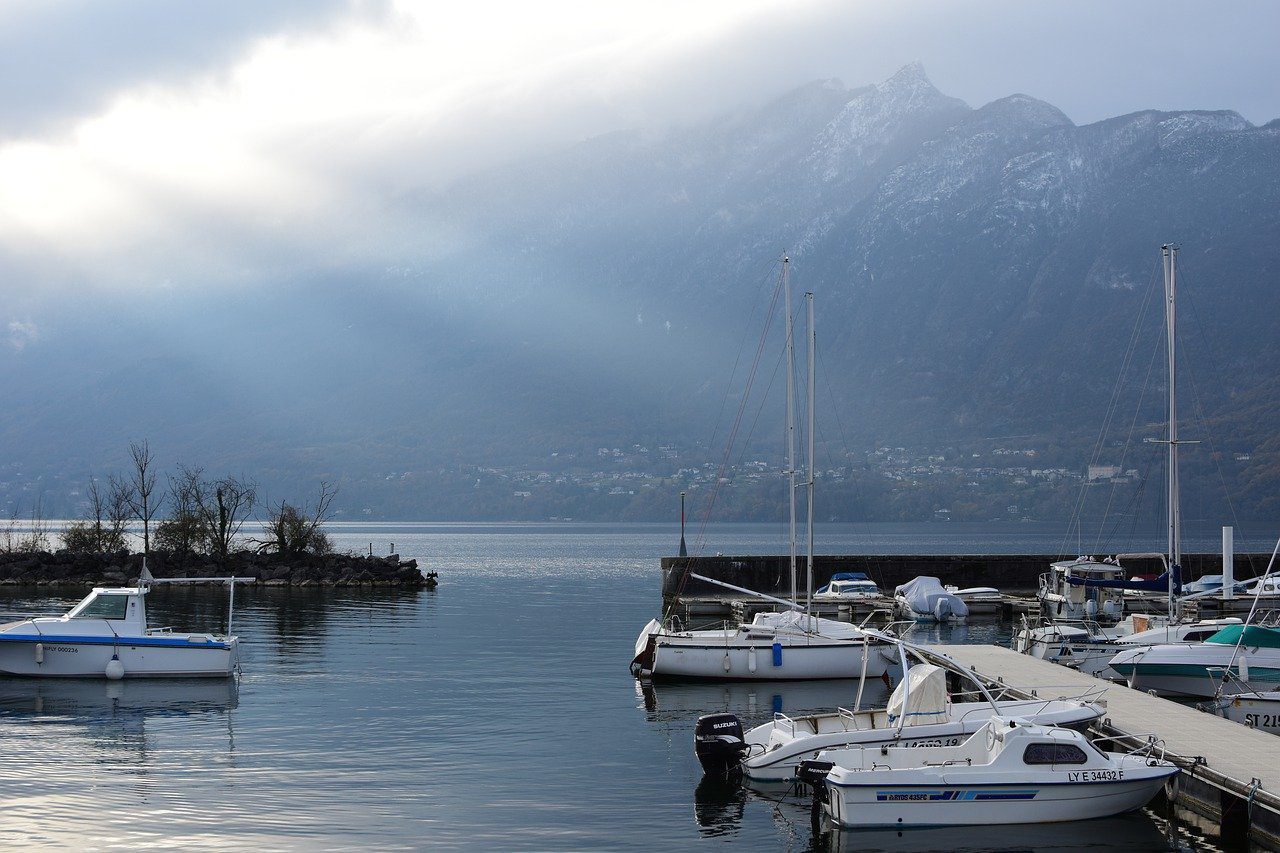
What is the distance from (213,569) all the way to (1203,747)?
7562cm

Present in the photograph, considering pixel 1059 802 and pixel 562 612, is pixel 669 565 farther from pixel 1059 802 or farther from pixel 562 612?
pixel 1059 802

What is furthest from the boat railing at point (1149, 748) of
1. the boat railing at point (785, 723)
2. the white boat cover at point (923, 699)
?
the boat railing at point (785, 723)

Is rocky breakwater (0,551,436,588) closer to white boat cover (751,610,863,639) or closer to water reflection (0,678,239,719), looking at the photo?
water reflection (0,678,239,719)

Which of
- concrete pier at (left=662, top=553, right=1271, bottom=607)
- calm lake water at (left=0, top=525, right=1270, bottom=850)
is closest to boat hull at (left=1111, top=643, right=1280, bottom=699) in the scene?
calm lake water at (left=0, top=525, right=1270, bottom=850)

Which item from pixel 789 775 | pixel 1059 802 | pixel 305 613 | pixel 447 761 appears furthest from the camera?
pixel 305 613

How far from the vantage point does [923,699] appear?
26500 millimetres

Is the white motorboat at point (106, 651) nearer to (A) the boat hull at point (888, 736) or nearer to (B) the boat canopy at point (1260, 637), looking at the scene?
(A) the boat hull at point (888, 736)

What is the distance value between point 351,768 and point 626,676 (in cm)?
1674

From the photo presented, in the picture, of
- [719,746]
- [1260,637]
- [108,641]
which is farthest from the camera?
[108,641]

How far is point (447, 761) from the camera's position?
2923 centimetres

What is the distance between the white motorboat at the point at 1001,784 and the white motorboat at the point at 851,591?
43121mm

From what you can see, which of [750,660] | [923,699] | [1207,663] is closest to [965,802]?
[923,699]

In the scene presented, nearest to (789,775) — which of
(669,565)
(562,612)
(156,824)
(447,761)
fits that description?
(447,761)

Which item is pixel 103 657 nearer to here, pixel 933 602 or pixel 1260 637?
pixel 1260 637
